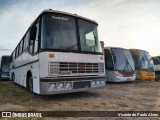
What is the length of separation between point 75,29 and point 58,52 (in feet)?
4.36

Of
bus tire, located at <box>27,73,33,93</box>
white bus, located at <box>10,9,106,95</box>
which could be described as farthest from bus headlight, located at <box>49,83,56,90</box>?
bus tire, located at <box>27,73,33,93</box>

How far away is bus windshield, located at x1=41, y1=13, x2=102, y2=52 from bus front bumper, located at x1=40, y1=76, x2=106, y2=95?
1081 millimetres

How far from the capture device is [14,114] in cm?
508

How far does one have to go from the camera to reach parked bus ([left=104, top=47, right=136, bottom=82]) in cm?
1340

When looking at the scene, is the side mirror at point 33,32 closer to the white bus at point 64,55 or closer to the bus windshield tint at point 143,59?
the white bus at point 64,55

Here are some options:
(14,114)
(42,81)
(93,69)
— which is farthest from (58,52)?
(14,114)

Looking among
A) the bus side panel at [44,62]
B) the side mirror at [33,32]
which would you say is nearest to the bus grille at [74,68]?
the bus side panel at [44,62]

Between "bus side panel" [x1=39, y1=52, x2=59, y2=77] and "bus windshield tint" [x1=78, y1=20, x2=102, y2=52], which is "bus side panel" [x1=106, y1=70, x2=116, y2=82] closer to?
"bus windshield tint" [x1=78, y1=20, x2=102, y2=52]

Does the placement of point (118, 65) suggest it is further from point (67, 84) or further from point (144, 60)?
point (67, 84)

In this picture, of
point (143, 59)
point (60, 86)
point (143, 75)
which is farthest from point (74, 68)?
point (143, 59)

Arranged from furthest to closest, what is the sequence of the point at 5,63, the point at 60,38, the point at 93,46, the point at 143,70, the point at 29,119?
the point at 5,63 → the point at 143,70 → the point at 93,46 → the point at 60,38 → the point at 29,119

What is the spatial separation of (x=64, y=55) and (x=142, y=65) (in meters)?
10.7

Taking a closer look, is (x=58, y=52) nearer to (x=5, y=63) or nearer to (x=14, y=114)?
(x=14, y=114)

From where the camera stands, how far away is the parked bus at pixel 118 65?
527 inches
